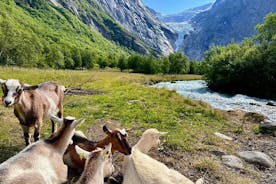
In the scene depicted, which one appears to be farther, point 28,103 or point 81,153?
point 28,103

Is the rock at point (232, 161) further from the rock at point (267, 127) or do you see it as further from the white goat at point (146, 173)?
the rock at point (267, 127)

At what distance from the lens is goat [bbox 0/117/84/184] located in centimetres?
545

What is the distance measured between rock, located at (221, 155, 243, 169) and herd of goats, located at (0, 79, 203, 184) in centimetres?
253

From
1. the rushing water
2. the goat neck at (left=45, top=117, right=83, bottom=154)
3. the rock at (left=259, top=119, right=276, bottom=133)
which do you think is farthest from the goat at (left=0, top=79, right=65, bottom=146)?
the rushing water

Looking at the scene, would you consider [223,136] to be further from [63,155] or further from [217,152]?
[63,155]

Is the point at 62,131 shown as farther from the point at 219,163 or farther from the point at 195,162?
the point at 219,163

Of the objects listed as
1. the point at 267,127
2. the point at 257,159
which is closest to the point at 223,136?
the point at 257,159

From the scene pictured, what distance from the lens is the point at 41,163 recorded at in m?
6.20

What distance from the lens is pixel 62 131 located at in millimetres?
6984

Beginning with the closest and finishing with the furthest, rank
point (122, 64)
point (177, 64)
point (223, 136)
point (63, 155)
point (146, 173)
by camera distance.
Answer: point (146, 173) < point (63, 155) < point (223, 136) < point (177, 64) < point (122, 64)

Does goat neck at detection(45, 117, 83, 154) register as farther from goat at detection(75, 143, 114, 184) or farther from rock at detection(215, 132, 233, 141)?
rock at detection(215, 132, 233, 141)

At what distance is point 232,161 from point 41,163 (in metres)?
7.35

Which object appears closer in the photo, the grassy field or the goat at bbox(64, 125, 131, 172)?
the goat at bbox(64, 125, 131, 172)

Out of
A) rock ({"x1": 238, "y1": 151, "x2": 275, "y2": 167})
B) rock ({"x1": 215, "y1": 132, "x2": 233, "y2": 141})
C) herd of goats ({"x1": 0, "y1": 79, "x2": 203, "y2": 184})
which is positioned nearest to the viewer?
herd of goats ({"x1": 0, "y1": 79, "x2": 203, "y2": 184})
